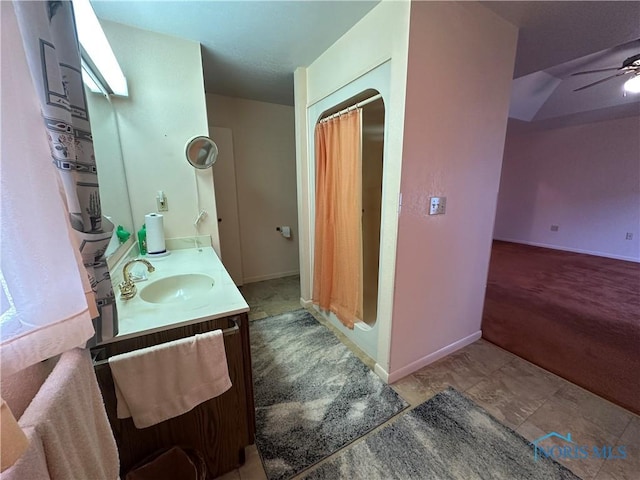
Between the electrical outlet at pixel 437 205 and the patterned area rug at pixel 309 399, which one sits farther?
the electrical outlet at pixel 437 205

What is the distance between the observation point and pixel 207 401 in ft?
3.46

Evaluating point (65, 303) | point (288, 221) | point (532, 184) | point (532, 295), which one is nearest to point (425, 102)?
point (65, 303)

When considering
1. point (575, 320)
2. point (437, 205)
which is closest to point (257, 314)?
point (437, 205)

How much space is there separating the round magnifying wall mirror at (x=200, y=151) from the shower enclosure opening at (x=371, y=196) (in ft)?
3.22

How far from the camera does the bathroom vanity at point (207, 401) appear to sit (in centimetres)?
92

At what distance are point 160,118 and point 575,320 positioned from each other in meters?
4.05

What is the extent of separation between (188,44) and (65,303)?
2085mm

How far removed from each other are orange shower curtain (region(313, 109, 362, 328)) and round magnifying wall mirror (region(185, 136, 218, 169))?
34.6 inches

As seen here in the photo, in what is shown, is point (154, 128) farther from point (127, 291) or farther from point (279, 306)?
point (279, 306)

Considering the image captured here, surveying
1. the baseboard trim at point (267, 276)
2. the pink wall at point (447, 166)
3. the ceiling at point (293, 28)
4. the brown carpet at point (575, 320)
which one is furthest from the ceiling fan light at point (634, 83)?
the baseboard trim at point (267, 276)

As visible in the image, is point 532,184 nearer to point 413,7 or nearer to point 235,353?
point 413,7

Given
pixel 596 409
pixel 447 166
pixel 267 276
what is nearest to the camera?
pixel 596 409

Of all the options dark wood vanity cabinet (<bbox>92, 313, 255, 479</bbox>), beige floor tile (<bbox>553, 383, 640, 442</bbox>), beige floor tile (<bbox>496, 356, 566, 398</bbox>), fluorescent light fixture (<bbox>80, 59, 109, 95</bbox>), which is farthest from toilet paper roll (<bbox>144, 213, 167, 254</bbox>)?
beige floor tile (<bbox>553, 383, 640, 442</bbox>)

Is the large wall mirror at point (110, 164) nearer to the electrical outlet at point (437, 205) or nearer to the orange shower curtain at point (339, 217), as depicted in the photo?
the orange shower curtain at point (339, 217)
